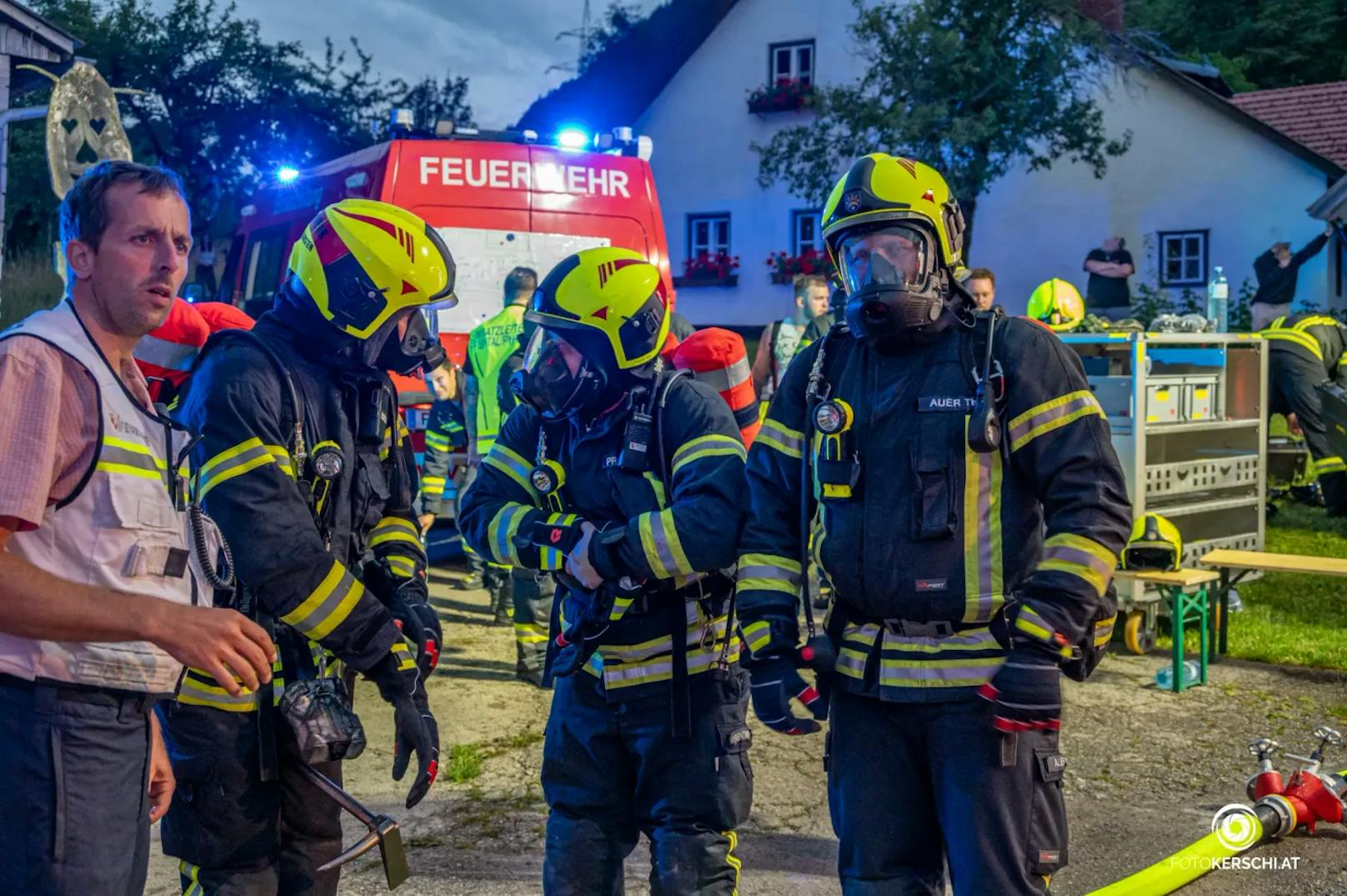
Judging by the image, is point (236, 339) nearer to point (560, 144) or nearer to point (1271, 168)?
point (560, 144)

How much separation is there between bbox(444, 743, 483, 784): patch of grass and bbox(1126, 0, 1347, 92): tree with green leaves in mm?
31110

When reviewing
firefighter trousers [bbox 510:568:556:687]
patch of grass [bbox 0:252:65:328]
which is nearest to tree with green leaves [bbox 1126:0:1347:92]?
patch of grass [bbox 0:252:65:328]

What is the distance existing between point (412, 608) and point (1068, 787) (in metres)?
3.28

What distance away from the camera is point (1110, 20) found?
2647cm

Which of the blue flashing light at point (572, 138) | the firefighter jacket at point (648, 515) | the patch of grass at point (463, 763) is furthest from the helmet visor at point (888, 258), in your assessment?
the blue flashing light at point (572, 138)

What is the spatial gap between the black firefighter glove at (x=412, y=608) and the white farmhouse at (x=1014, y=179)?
22.4 meters

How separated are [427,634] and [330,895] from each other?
738mm

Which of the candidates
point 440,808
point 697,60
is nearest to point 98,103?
point 440,808

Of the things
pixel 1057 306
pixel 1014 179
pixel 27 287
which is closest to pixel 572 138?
pixel 1057 306

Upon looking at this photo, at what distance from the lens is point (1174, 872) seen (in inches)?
172

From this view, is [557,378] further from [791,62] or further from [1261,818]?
[791,62]

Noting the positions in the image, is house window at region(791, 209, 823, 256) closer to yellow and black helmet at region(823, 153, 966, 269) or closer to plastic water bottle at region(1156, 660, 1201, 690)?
plastic water bottle at region(1156, 660, 1201, 690)

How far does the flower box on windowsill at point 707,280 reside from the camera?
1131 inches

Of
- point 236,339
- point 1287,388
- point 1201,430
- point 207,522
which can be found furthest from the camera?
point 1287,388
